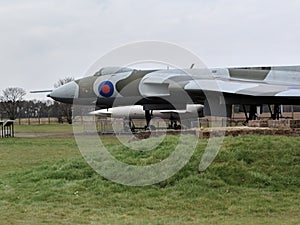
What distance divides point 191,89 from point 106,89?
7.05m

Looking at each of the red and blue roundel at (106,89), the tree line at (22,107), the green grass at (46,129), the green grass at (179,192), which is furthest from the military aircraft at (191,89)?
the tree line at (22,107)

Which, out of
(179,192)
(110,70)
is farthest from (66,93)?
(179,192)

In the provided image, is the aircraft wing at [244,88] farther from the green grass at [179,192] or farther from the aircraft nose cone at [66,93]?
the aircraft nose cone at [66,93]

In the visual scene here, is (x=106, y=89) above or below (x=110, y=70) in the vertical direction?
below

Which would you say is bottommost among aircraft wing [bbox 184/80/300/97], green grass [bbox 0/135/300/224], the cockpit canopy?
green grass [bbox 0/135/300/224]

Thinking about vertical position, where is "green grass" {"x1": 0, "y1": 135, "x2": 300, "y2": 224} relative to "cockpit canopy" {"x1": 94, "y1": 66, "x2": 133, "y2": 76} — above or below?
below

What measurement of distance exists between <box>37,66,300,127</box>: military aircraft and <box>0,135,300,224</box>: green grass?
27.3 feet

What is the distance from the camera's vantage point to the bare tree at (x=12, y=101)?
8331cm

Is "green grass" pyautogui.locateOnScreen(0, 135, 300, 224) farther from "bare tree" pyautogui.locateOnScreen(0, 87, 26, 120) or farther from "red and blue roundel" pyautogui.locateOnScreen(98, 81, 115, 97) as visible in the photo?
"bare tree" pyautogui.locateOnScreen(0, 87, 26, 120)

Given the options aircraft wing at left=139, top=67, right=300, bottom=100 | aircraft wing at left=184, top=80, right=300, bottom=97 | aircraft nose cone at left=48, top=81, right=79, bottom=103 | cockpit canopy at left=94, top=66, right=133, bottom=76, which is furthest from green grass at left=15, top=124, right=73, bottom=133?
aircraft wing at left=184, top=80, right=300, bottom=97

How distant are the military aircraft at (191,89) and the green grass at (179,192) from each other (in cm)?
832

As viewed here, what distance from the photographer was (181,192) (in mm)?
10562

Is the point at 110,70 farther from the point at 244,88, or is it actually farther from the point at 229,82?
the point at 244,88

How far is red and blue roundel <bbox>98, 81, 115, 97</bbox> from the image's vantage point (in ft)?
95.5
